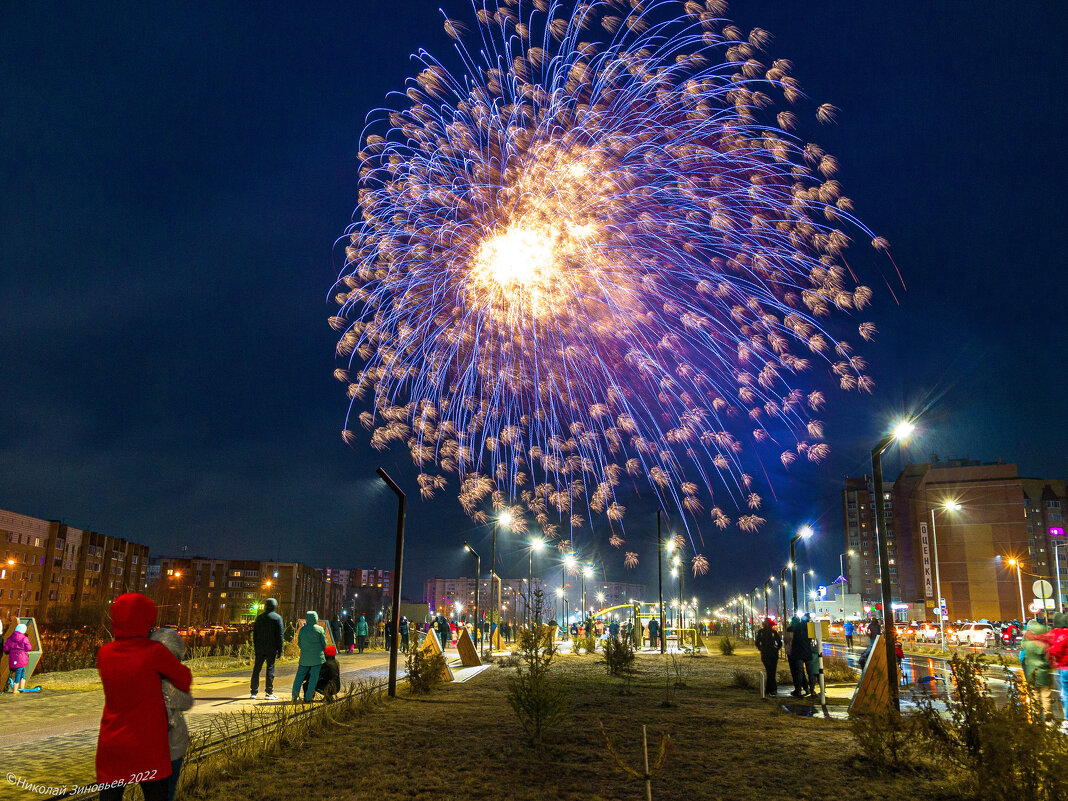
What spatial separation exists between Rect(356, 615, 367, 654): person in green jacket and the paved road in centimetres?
1368

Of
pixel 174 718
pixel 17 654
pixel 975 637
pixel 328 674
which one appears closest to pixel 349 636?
pixel 17 654

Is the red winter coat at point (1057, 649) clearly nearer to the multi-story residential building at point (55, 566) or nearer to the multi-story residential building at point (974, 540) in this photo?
the multi-story residential building at point (974, 540)

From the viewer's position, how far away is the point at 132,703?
4.83m

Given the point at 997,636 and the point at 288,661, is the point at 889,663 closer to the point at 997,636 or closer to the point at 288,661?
the point at 288,661

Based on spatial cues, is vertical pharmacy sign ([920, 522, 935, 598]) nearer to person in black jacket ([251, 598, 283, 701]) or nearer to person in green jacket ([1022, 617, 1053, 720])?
person in green jacket ([1022, 617, 1053, 720])

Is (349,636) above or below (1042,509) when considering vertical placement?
below

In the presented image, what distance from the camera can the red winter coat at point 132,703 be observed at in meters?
4.77

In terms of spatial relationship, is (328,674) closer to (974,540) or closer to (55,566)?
(974,540)

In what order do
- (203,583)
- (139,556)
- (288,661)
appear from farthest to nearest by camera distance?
(203,583)
(139,556)
(288,661)

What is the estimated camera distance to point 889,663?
1316cm

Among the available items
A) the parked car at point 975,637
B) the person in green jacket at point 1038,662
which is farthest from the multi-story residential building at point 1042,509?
the person in green jacket at point 1038,662

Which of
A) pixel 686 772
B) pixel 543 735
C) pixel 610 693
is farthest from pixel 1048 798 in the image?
pixel 610 693

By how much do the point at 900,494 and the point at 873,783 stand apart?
494 feet

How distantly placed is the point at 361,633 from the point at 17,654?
61.6 ft
